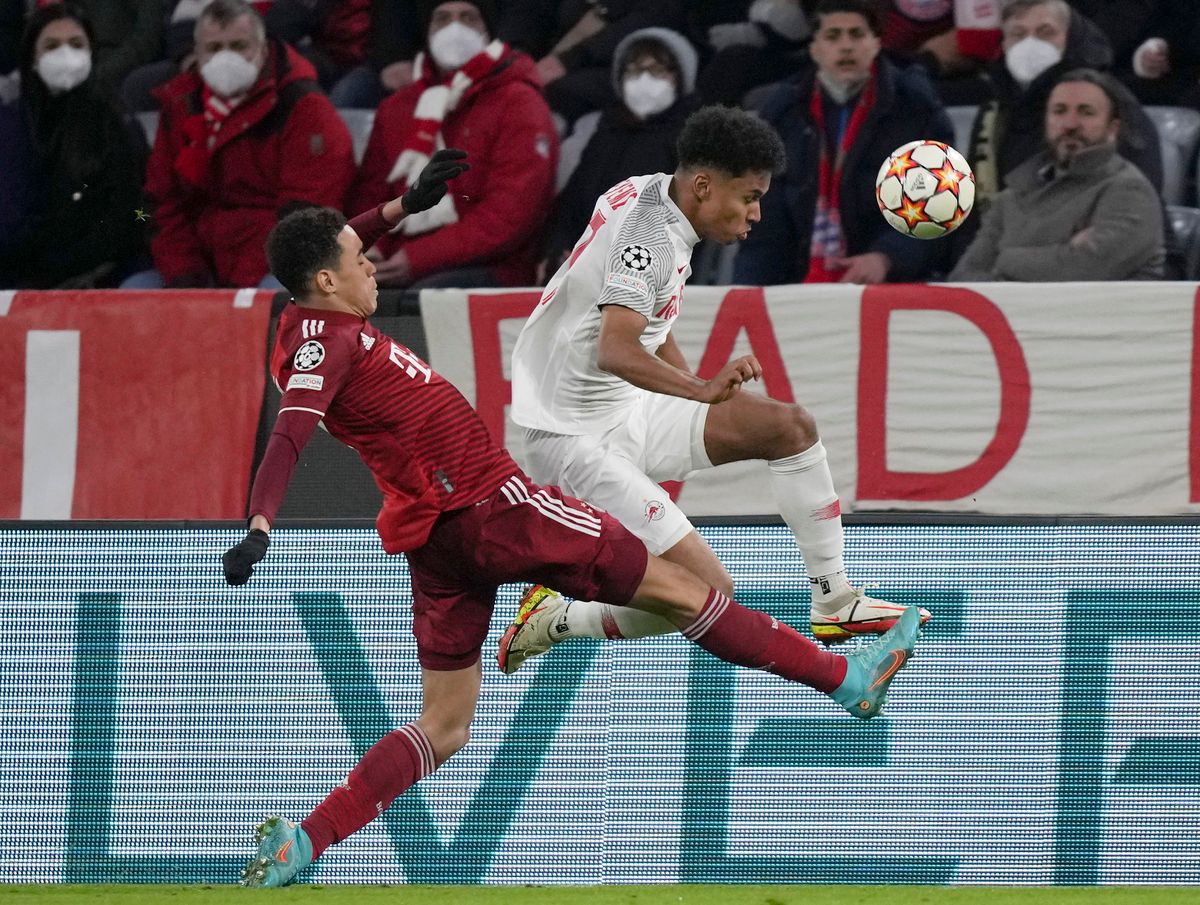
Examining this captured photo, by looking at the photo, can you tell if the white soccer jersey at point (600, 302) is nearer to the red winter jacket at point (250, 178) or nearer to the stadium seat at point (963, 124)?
the stadium seat at point (963, 124)

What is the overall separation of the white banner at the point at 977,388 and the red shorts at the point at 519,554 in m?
1.99

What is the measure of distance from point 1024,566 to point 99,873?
312 centimetres

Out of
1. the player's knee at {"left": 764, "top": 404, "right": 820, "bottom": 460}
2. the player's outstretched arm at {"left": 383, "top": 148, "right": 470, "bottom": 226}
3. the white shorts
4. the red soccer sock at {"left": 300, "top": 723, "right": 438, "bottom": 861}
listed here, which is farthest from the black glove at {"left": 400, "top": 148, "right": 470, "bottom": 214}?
the red soccer sock at {"left": 300, "top": 723, "right": 438, "bottom": 861}

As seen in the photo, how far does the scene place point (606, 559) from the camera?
525 centimetres

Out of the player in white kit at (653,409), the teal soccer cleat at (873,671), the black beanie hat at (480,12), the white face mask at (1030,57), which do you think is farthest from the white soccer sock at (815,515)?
the black beanie hat at (480,12)

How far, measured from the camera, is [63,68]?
8852mm

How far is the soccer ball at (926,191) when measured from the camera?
5910mm

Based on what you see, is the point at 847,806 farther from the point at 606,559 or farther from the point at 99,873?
the point at 99,873

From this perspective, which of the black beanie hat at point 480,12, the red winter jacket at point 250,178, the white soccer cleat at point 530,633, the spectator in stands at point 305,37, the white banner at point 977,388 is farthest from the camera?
the spectator in stands at point 305,37

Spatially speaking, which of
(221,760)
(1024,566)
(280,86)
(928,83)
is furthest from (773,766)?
(280,86)

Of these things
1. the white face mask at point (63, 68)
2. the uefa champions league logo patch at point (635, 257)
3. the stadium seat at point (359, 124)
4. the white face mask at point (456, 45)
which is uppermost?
the uefa champions league logo patch at point (635, 257)

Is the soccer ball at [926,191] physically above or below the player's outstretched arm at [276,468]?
above

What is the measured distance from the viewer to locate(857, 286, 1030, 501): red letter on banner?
720cm

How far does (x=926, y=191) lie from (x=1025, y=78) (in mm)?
2143
